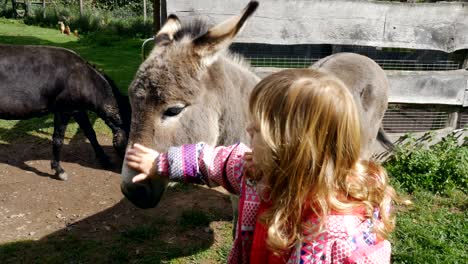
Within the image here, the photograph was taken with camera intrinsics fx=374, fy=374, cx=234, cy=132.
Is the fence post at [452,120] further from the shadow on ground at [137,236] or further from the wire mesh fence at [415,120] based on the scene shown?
the shadow on ground at [137,236]

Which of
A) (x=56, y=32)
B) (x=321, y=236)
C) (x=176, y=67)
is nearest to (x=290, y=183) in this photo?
(x=321, y=236)

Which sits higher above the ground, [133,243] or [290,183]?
[290,183]

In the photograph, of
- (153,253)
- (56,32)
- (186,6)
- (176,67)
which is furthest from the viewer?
(56,32)

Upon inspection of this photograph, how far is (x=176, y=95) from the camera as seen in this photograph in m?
2.11

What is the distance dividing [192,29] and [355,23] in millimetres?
2548

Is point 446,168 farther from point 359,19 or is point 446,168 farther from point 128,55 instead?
point 128,55

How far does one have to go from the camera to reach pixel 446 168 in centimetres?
440

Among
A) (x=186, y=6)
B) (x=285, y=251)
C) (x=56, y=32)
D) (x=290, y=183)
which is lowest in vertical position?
(x=56, y=32)

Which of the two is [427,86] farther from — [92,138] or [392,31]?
[92,138]

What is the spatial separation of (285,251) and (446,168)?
3803mm

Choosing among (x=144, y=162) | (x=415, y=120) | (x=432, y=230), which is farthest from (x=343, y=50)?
(x=144, y=162)

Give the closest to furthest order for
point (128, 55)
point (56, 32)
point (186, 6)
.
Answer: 1. point (186, 6)
2. point (128, 55)
3. point (56, 32)

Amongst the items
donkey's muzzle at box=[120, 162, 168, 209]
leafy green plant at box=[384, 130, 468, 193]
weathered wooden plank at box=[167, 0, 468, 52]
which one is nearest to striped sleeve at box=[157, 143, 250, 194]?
donkey's muzzle at box=[120, 162, 168, 209]

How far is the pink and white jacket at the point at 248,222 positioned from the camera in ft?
4.25
